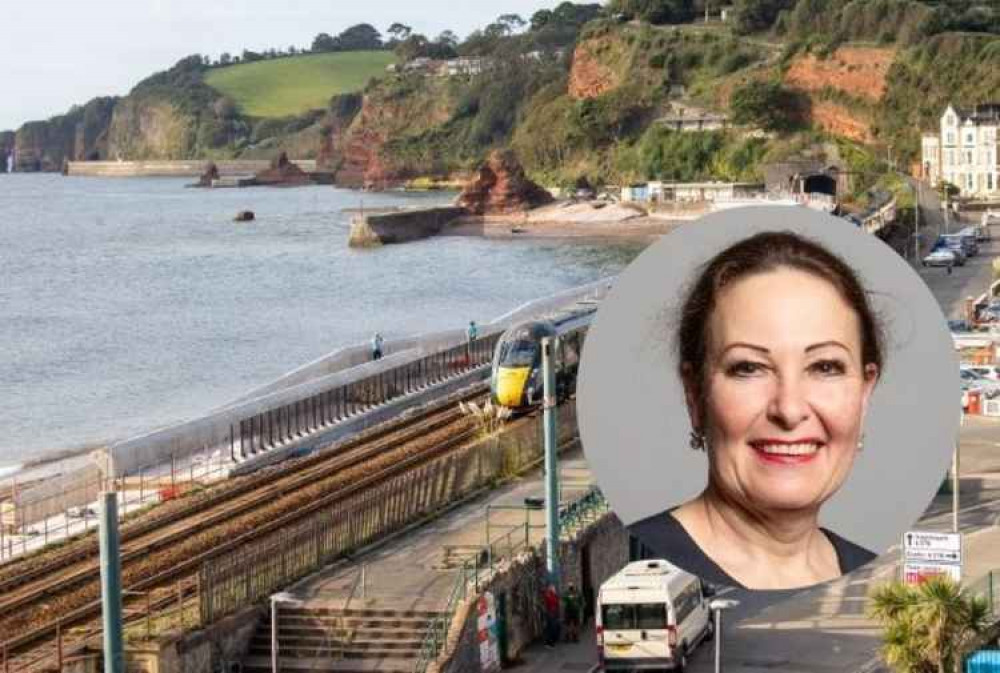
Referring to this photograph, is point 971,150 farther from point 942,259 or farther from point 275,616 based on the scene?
point 275,616

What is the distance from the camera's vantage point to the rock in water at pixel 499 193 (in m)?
162

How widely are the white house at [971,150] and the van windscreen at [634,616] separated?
108059 mm

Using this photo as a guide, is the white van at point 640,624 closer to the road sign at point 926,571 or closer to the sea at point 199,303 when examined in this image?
the road sign at point 926,571

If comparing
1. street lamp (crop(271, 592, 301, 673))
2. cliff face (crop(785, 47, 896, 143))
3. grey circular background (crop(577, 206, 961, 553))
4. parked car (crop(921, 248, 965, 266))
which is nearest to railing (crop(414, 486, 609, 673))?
street lamp (crop(271, 592, 301, 673))

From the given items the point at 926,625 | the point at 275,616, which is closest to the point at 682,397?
the point at 926,625

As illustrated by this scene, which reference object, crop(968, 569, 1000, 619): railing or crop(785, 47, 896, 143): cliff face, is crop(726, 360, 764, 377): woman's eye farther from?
crop(785, 47, 896, 143): cliff face

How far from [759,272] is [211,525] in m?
26.0

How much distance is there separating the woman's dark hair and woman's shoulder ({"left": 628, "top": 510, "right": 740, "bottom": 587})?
34 cm

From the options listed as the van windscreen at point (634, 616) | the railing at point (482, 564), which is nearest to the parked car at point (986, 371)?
the railing at point (482, 564)

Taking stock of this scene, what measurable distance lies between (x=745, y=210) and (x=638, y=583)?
52.9 ft

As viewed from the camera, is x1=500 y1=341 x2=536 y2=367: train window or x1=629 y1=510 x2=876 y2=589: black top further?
x1=500 y1=341 x2=536 y2=367: train window

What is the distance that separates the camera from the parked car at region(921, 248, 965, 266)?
82.1m

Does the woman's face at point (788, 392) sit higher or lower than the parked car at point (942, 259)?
higher

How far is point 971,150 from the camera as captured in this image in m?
126
